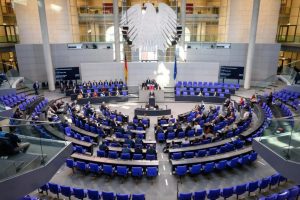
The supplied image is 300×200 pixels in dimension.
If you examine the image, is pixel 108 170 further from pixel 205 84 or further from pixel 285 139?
pixel 205 84

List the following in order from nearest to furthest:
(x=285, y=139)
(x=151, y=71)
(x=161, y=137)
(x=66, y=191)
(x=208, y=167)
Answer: (x=285, y=139) < (x=66, y=191) < (x=208, y=167) < (x=161, y=137) < (x=151, y=71)

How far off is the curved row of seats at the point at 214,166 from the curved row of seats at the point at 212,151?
29.6 inches

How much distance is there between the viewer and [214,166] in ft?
34.7

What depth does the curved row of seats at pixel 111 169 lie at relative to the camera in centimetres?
1009

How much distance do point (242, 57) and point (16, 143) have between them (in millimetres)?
24471

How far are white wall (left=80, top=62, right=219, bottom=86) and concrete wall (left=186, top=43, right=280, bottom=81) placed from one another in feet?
7.45

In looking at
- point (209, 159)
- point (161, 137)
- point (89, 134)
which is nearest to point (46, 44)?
point (89, 134)

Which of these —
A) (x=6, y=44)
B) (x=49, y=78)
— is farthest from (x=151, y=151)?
(x=6, y=44)

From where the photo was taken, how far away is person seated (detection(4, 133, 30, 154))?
685cm

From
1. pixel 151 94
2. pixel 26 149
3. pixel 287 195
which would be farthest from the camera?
pixel 151 94

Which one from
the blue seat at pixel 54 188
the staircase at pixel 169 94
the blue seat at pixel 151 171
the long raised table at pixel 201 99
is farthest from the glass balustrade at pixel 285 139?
the staircase at pixel 169 94

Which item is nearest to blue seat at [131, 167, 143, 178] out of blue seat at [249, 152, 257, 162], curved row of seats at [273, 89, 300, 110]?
blue seat at [249, 152, 257, 162]

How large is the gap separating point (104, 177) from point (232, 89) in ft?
56.0

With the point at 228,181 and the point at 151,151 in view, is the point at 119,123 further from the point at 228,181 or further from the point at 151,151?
the point at 228,181
